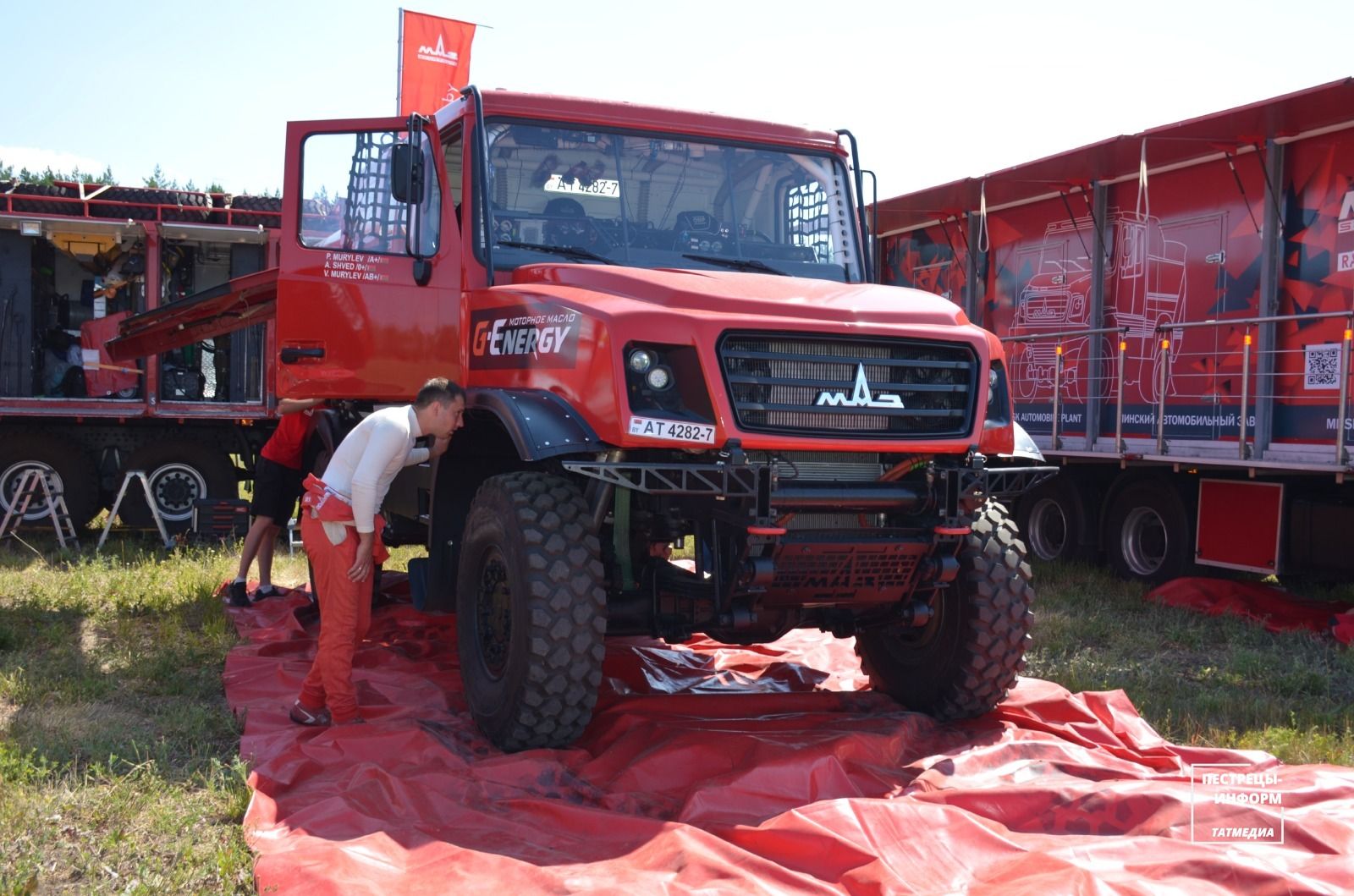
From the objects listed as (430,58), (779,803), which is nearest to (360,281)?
(779,803)

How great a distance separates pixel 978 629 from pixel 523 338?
256 cm

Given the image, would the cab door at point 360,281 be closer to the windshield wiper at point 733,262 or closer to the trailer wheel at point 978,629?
the windshield wiper at point 733,262

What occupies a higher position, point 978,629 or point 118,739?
point 978,629

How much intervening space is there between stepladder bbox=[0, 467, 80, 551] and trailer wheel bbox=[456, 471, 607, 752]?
8.32 meters

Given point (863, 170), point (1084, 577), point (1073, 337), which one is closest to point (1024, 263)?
point (1073, 337)

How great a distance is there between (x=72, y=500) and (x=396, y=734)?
881 centimetres

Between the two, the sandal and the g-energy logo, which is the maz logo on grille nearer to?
the g-energy logo

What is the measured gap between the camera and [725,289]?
528 centimetres

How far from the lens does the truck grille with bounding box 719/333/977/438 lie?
503cm

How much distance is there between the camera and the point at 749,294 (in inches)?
208

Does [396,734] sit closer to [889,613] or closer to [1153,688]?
[889,613]

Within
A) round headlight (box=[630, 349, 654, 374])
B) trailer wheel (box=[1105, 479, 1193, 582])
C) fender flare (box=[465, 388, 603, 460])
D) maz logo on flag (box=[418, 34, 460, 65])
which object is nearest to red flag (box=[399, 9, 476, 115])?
maz logo on flag (box=[418, 34, 460, 65])

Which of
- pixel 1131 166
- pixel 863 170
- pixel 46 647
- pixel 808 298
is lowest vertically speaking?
pixel 46 647

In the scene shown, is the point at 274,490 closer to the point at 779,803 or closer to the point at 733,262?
the point at 733,262
